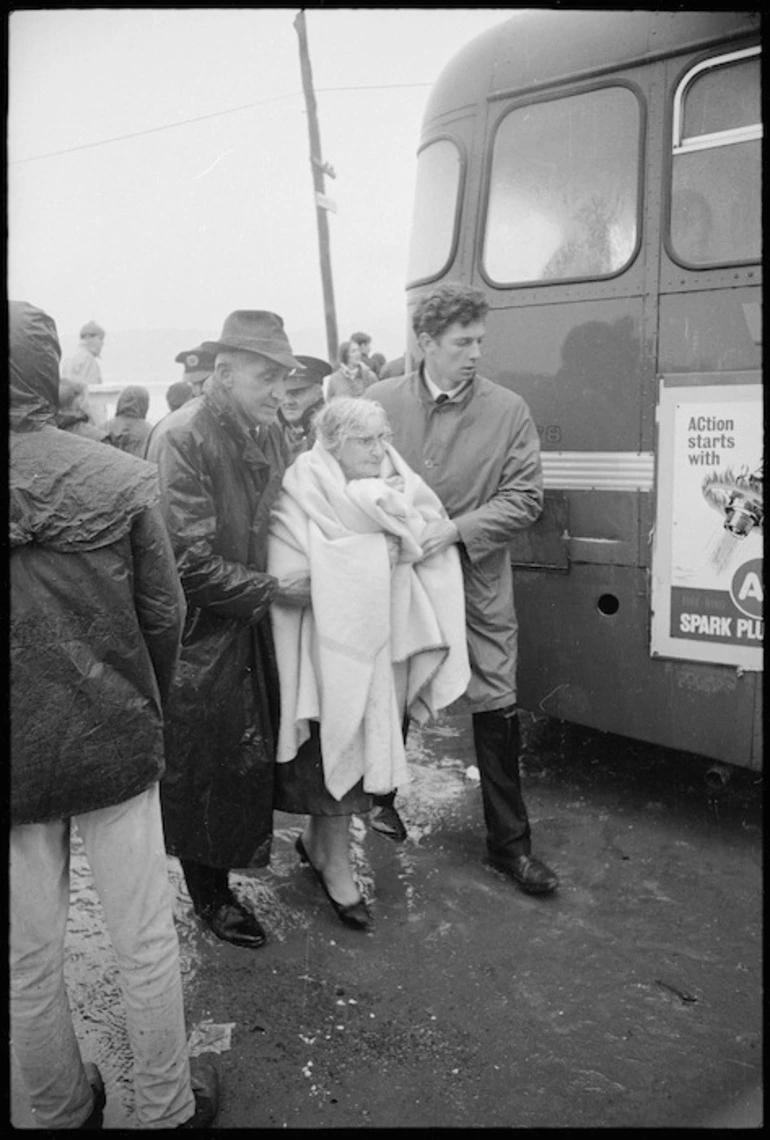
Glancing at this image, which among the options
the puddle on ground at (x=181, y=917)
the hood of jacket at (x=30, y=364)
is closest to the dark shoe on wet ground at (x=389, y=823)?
the puddle on ground at (x=181, y=917)

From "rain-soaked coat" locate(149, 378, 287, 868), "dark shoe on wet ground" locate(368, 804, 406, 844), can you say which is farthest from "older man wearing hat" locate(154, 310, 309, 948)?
"dark shoe on wet ground" locate(368, 804, 406, 844)

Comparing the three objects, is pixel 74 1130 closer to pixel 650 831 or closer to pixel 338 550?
pixel 338 550

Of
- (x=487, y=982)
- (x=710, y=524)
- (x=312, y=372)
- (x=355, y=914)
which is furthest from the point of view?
(x=312, y=372)

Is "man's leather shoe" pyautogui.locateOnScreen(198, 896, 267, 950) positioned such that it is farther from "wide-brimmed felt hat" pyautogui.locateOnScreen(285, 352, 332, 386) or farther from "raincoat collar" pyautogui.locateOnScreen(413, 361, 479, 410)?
"wide-brimmed felt hat" pyautogui.locateOnScreen(285, 352, 332, 386)

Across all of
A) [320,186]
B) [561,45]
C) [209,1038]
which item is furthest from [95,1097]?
[320,186]

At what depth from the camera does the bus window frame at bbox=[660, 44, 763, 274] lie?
12.0 feet

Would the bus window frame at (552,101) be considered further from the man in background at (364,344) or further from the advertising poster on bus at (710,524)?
the man in background at (364,344)

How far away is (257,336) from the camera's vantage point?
10.3 feet

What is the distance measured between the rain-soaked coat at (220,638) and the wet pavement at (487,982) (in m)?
0.47

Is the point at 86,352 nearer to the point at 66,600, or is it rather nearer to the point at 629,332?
the point at 629,332

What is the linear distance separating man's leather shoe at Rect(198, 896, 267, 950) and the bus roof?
3.33 metres

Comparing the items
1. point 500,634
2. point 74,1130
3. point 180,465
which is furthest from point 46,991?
point 500,634

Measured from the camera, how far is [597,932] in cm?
348

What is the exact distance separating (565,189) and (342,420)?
160 cm
